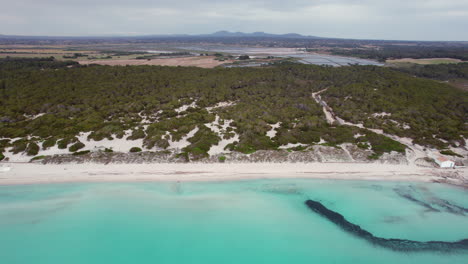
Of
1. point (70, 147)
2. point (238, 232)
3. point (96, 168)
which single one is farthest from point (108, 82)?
point (238, 232)

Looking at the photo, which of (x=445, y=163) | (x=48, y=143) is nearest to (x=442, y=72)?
(x=445, y=163)

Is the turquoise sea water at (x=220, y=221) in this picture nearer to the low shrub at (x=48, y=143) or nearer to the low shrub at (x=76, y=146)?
the low shrub at (x=76, y=146)

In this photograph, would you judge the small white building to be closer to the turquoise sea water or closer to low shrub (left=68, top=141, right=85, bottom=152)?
the turquoise sea water

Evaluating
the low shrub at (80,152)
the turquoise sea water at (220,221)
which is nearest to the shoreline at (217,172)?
the turquoise sea water at (220,221)

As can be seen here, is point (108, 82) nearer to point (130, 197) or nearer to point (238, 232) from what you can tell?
point (130, 197)

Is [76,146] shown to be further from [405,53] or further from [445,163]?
[405,53]
